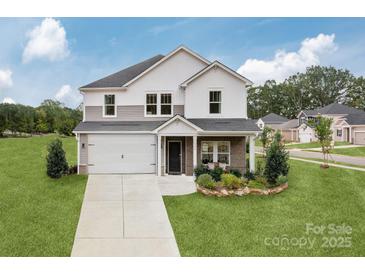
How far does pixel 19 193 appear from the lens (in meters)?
10.7

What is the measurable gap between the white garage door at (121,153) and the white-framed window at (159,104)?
1656mm

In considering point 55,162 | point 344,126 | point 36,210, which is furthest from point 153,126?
point 344,126

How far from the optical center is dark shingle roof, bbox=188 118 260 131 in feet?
43.1

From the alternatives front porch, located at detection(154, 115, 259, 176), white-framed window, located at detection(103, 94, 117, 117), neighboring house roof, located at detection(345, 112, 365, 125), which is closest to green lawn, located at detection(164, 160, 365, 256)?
front porch, located at detection(154, 115, 259, 176)

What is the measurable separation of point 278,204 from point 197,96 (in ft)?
24.0

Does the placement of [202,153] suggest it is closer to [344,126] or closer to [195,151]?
[195,151]

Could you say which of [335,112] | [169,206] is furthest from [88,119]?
[335,112]

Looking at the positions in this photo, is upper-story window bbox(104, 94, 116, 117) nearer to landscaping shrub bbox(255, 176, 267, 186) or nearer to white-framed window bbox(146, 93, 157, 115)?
white-framed window bbox(146, 93, 157, 115)

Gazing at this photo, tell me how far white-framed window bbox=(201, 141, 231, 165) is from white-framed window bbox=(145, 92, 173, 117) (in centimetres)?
300

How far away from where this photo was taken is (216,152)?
14.1 meters

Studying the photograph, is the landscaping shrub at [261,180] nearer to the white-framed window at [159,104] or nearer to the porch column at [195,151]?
the porch column at [195,151]

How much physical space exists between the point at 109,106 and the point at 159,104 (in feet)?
10.2

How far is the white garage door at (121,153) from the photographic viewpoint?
1391 centimetres

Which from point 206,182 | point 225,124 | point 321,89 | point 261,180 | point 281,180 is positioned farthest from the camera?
point 321,89
